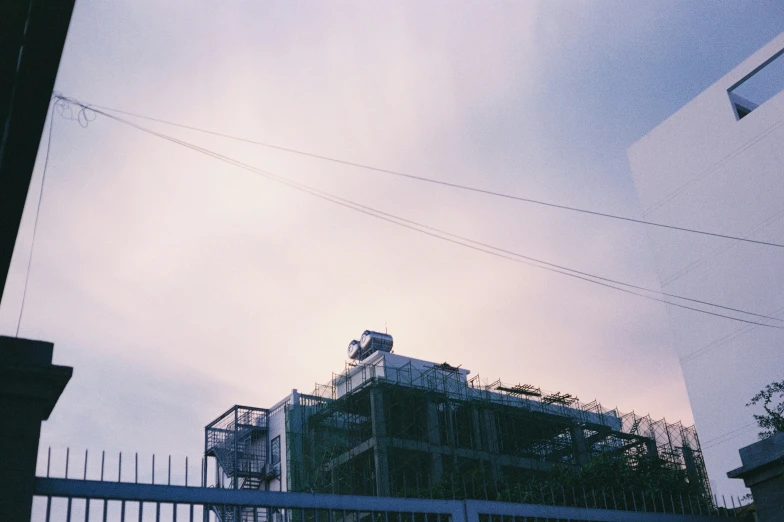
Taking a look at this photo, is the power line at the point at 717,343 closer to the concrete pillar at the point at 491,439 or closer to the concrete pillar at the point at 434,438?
the concrete pillar at the point at 491,439

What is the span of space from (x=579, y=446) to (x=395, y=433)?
12.3 m

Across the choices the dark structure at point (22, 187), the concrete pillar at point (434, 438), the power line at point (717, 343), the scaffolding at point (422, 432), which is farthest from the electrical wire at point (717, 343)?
the dark structure at point (22, 187)

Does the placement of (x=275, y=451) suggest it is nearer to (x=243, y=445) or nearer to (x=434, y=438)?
(x=243, y=445)

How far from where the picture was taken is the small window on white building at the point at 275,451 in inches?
1778

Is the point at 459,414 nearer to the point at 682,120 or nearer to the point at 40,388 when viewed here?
the point at 682,120

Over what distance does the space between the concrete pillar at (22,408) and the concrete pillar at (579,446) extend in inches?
1780

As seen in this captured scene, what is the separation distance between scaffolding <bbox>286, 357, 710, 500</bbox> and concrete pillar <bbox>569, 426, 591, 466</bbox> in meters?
0.06

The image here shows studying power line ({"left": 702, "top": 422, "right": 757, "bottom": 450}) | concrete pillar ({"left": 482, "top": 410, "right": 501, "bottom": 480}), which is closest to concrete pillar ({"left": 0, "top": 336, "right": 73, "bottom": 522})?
power line ({"left": 702, "top": 422, "right": 757, "bottom": 450})

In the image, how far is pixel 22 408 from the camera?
257 inches

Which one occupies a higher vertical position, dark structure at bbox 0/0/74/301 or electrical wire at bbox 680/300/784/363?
electrical wire at bbox 680/300/784/363

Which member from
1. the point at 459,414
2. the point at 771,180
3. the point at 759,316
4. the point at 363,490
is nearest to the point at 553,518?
the point at 759,316

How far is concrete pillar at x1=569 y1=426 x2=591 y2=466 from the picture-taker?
48656mm

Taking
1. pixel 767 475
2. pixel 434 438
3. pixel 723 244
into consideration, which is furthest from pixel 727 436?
pixel 767 475

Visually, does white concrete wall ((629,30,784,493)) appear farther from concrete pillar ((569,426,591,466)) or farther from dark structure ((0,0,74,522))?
dark structure ((0,0,74,522))
